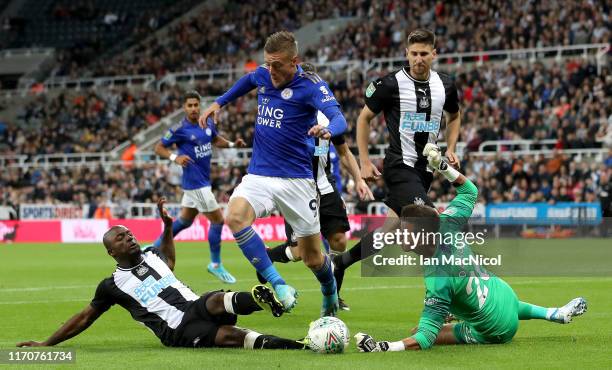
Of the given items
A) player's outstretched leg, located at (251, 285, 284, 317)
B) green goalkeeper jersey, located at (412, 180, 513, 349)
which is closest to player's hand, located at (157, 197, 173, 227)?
player's outstretched leg, located at (251, 285, 284, 317)

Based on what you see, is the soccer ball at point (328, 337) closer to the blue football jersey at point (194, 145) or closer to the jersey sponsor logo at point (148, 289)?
the jersey sponsor logo at point (148, 289)

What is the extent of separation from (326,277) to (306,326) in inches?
23.5

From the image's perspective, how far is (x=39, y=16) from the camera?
5984cm

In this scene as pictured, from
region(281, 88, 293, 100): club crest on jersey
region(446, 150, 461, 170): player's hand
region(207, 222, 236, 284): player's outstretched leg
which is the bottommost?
region(207, 222, 236, 284): player's outstretched leg

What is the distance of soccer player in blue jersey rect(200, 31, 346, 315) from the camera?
10.0m

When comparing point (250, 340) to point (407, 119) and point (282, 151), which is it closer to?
point (282, 151)

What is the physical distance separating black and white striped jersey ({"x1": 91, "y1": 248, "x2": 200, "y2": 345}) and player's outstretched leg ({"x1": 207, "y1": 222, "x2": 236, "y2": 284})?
7310 mm

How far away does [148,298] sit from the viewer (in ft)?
30.2

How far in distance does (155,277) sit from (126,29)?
4844 centimetres

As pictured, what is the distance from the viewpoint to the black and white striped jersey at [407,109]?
11.5 meters

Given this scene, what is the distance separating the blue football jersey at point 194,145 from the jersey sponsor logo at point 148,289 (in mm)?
8480

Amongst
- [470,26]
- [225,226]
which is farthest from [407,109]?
[470,26]

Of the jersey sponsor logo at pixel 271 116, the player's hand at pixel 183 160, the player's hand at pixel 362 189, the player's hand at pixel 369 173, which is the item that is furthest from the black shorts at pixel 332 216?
the player's hand at pixel 183 160

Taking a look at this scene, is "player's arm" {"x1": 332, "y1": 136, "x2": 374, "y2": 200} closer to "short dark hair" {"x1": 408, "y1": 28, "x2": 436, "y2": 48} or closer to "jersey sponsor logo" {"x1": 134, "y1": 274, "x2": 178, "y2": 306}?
"short dark hair" {"x1": 408, "y1": 28, "x2": 436, "y2": 48}
